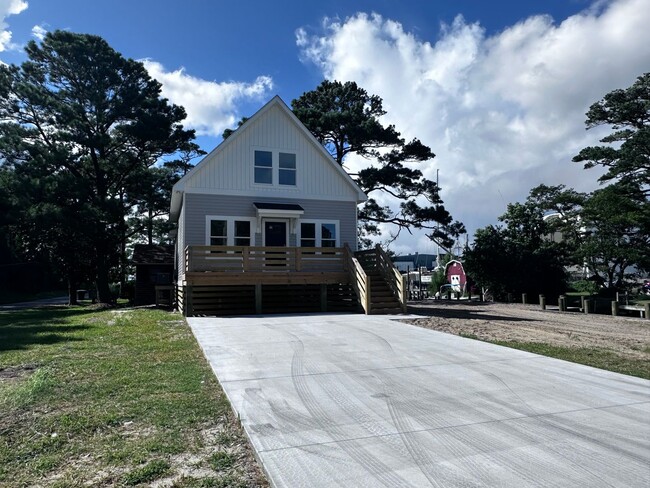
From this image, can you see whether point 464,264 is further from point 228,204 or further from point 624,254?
point 228,204

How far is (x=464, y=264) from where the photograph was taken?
27.7 meters

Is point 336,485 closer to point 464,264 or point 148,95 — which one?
point 464,264

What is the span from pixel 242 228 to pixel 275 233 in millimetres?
1320

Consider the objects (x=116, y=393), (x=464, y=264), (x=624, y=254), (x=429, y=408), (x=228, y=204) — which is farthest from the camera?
(x=464, y=264)

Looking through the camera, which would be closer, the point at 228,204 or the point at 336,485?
the point at 336,485

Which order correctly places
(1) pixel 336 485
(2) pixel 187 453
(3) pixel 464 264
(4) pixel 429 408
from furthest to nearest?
(3) pixel 464 264 < (4) pixel 429 408 < (2) pixel 187 453 < (1) pixel 336 485

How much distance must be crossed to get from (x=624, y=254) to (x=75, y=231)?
28.1m

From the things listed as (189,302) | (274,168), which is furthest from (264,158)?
(189,302)

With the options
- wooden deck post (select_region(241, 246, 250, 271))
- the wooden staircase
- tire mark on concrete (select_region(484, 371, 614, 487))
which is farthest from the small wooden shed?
tire mark on concrete (select_region(484, 371, 614, 487))

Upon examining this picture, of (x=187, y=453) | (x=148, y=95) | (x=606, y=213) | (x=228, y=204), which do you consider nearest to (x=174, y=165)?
(x=148, y=95)

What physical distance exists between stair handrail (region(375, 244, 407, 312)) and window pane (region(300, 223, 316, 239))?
2922 millimetres

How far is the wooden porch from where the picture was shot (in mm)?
15594

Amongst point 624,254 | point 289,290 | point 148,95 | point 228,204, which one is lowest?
point 289,290

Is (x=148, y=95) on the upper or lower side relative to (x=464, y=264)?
upper
